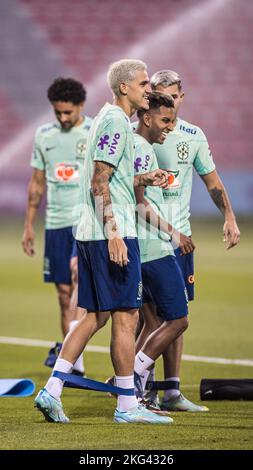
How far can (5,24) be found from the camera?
2944cm

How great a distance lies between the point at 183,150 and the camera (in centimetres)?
736

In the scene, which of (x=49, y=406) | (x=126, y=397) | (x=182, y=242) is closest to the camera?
(x=49, y=406)

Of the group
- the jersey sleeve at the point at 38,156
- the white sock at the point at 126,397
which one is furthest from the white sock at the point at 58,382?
the jersey sleeve at the point at 38,156

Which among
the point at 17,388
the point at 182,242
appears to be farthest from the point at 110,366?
the point at 182,242

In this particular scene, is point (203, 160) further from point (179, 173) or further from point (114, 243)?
point (114, 243)

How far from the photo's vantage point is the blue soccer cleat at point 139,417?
6377mm

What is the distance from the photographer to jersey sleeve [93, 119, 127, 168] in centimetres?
629

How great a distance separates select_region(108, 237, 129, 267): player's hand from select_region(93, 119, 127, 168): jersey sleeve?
42 centimetres

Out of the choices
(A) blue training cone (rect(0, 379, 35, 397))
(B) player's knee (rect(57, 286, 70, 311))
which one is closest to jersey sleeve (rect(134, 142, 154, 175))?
(A) blue training cone (rect(0, 379, 35, 397))

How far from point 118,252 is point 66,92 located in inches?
126

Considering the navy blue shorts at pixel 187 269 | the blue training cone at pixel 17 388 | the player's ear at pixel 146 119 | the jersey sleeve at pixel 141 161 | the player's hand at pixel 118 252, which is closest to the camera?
the player's hand at pixel 118 252

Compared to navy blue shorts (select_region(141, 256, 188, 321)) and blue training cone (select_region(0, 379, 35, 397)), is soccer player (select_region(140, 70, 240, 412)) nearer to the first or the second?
navy blue shorts (select_region(141, 256, 188, 321))

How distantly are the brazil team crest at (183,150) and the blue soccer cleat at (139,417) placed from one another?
1.74 meters

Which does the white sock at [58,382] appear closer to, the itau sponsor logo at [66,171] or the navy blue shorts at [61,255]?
the navy blue shorts at [61,255]
